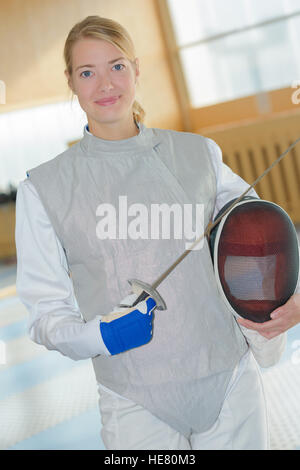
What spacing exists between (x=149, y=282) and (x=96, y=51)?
449 mm

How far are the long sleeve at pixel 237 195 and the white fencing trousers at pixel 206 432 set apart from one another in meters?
0.08

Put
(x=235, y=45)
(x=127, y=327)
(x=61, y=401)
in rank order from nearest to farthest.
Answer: (x=127, y=327), (x=61, y=401), (x=235, y=45)

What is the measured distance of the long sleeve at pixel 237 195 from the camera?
1.14 meters

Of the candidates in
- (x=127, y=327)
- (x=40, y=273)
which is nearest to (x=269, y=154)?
(x=40, y=273)

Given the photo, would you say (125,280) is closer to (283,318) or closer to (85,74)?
(283,318)

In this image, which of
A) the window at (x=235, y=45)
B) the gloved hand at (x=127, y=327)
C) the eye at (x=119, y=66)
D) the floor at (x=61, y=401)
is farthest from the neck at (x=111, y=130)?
the window at (x=235, y=45)

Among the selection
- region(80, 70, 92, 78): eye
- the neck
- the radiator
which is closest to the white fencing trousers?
the neck

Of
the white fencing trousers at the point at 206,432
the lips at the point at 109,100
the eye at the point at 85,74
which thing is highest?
the eye at the point at 85,74

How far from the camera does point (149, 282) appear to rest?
104 centimetres

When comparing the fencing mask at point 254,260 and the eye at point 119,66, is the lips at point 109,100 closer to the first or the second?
the eye at point 119,66

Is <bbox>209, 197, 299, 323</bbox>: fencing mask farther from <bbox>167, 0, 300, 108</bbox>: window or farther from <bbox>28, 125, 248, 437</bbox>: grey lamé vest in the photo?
<bbox>167, 0, 300, 108</bbox>: window

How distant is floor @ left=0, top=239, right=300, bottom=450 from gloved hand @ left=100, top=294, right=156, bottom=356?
1.06 meters

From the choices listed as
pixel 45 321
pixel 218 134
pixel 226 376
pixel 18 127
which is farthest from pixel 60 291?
pixel 18 127

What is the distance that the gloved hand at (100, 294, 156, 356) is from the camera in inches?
35.3
